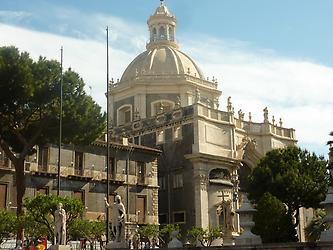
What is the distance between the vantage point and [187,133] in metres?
53.1

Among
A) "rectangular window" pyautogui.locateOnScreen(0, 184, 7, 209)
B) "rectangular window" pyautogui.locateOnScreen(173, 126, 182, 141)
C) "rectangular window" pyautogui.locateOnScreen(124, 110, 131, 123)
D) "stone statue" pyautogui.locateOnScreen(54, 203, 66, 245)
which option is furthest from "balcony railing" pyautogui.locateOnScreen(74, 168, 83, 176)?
"rectangular window" pyautogui.locateOnScreen(124, 110, 131, 123)

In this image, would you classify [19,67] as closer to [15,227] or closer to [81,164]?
[15,227]

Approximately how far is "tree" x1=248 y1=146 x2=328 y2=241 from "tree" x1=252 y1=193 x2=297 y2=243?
54.4 feet

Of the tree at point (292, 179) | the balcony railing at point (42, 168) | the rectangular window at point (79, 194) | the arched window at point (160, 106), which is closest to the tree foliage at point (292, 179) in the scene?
the tree at point (292, 179)

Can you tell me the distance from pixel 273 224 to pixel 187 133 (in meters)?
31.2

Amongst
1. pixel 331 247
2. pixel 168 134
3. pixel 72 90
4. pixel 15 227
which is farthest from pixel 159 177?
pixel 331 247

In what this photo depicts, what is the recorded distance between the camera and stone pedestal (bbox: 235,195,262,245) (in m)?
20.2

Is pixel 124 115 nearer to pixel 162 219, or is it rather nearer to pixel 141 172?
pixel 162 219

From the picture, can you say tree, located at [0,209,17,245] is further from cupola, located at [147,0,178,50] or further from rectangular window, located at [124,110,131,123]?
cupola, located at [147,0,178,50]

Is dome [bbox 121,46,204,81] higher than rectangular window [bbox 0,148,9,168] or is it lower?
higher

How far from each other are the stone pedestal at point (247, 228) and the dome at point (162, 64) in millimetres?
41289

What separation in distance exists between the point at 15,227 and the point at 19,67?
9.12m

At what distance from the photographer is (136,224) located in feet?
152

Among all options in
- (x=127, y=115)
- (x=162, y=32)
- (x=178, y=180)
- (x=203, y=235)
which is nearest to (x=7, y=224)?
(x=203, y=235)
